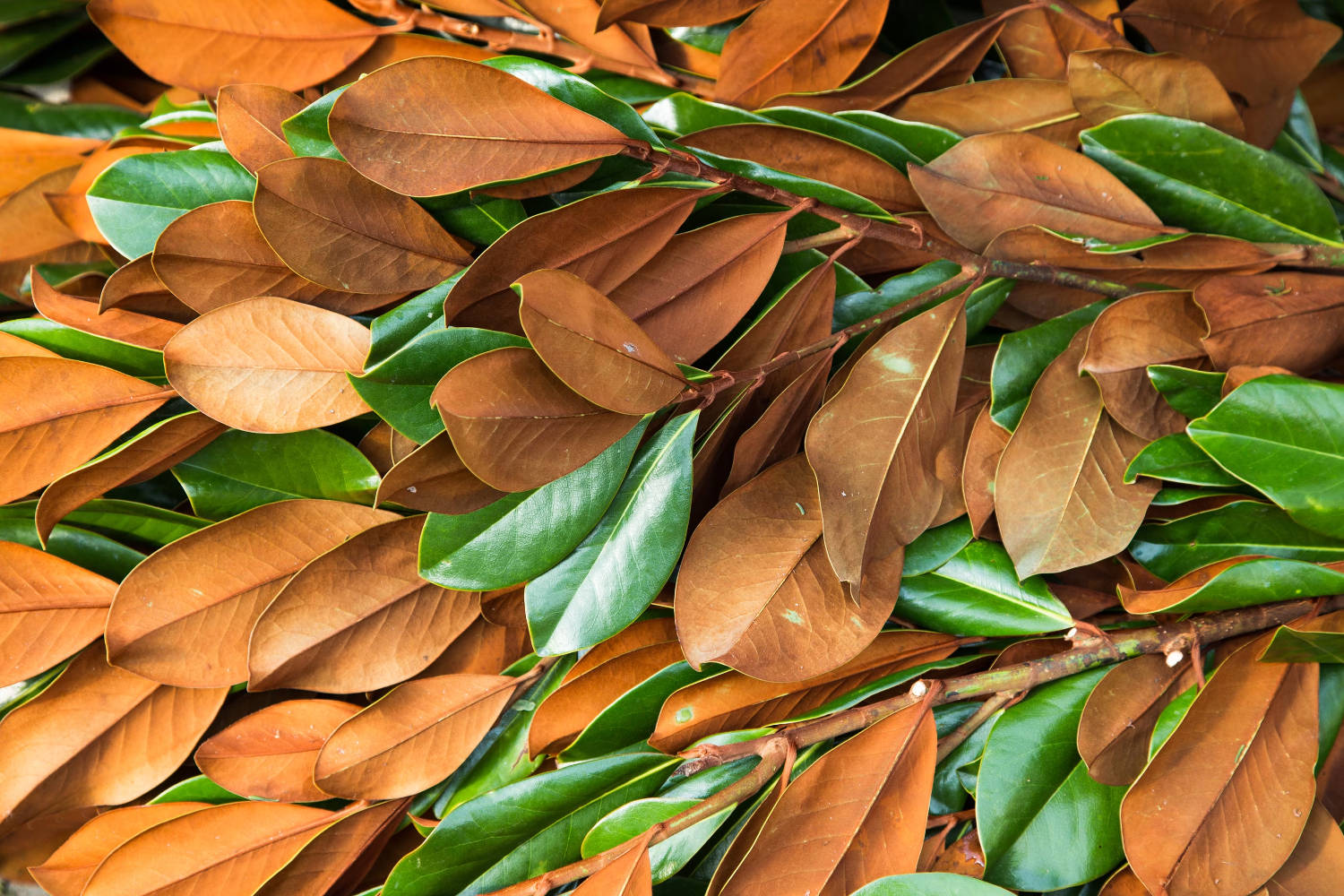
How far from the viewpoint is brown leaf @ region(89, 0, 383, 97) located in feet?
2.25

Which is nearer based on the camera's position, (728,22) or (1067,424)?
(1067,424)

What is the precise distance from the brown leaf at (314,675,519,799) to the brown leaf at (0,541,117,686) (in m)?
0.20

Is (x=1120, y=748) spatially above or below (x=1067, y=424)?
below

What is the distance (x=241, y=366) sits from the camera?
1.80 ft

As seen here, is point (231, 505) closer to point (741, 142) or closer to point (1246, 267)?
point (741, 142)

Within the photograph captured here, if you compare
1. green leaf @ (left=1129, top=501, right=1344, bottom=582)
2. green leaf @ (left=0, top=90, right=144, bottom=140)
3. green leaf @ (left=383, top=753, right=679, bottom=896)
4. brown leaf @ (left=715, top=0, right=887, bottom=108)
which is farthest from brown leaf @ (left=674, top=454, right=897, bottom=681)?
green leaf @ (left=0, top=90, right=144, bottom=140)

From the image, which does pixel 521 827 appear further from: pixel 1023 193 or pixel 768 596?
pixel 1023 193

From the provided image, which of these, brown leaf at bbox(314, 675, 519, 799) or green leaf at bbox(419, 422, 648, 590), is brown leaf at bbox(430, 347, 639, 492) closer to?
green leaf at bbox(419, 422, 648, 590)

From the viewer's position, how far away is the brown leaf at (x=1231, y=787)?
53 centimetres

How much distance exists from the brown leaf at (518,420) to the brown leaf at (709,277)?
9 cm

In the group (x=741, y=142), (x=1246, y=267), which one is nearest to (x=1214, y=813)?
(x=1246, y=267)

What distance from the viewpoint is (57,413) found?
1.97 ft

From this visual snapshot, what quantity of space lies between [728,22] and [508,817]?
628 millimetres

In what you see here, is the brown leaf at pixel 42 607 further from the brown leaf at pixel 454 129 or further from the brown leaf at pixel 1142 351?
the brown leaf at pixel 1142 351
